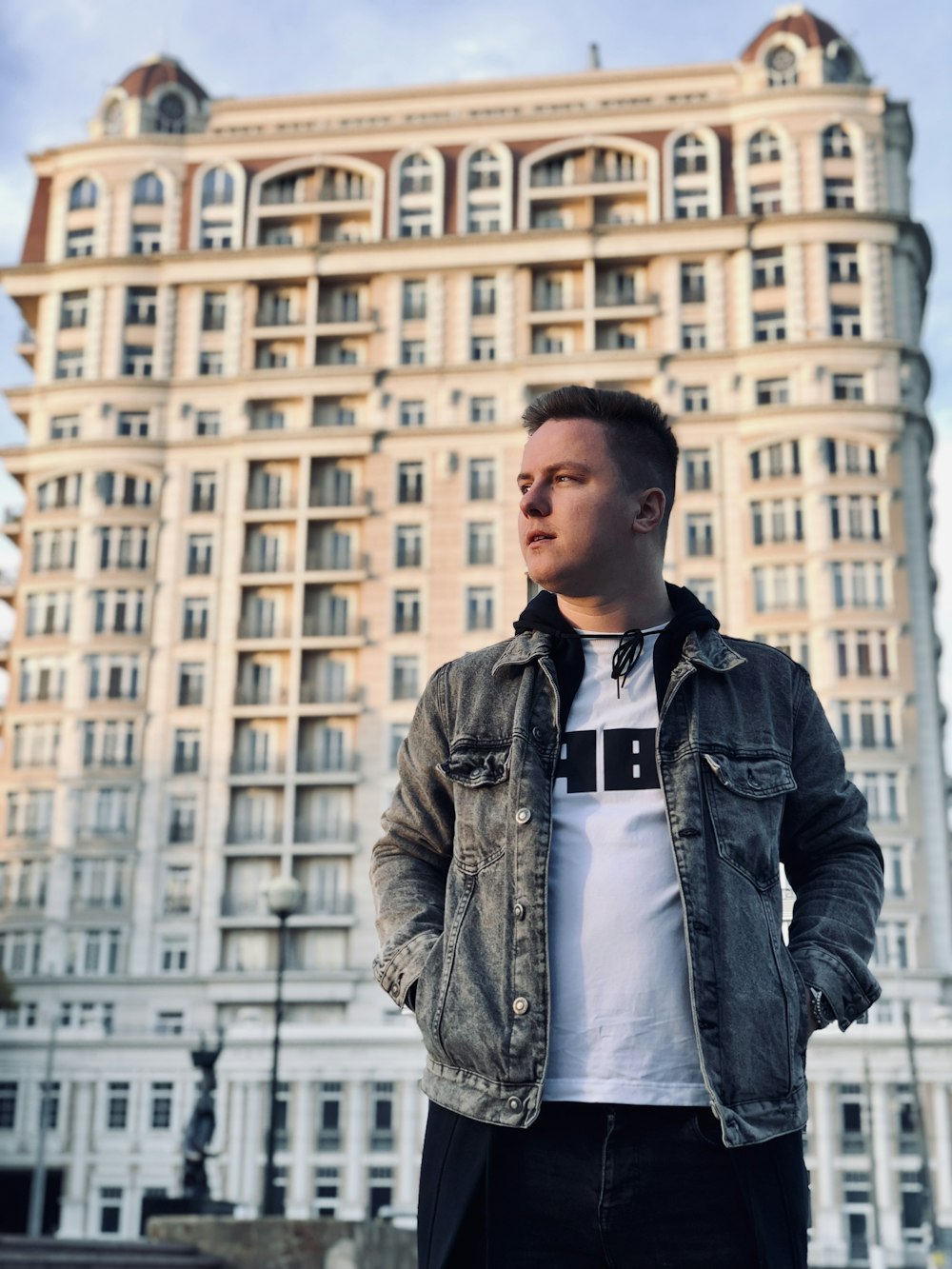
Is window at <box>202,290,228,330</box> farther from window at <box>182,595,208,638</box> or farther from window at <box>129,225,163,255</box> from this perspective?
window at <box>182,595,208,638</box>

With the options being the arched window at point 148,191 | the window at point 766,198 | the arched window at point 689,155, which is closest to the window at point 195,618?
the arched window at point 148,191

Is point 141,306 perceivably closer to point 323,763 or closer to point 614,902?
point 323,763

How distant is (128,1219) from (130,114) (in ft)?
135

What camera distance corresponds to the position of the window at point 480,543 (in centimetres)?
5544

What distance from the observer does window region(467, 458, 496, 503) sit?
56125mm

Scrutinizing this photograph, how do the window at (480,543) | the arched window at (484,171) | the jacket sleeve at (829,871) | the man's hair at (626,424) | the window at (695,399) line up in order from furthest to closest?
the arched window at (484,171) → the window at (695,399) → the window at (480,543) → the man's hair at (626,424) → the jacket sleeve at (829,871)

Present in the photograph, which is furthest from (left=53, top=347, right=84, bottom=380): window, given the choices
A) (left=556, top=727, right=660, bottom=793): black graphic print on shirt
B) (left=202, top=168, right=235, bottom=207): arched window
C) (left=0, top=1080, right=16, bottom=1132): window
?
(left=556, top=727, right=660, bottom=793): black graphic print on shirt

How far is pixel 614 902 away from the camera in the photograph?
2.73 metres

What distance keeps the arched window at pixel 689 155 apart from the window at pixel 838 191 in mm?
4547

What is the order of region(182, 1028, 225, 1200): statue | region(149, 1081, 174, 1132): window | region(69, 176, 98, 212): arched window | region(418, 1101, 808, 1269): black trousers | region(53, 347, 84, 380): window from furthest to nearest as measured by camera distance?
region(69, 176, 98, 212): arched window → region(53, 347, 84, 380): window → region(149, 1081, 174, 1132): window → region(182, 1028, 225, 1200): statue → region(418, 1101, 808, 1269): black trousers

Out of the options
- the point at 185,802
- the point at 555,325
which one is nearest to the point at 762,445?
the point at 555,325

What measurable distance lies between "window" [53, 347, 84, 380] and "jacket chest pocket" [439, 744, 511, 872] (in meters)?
59.2

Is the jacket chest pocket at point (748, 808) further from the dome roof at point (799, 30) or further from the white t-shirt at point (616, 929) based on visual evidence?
the dome roof at point (799, 30)

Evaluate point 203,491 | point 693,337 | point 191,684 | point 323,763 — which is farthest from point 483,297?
point 323,763
